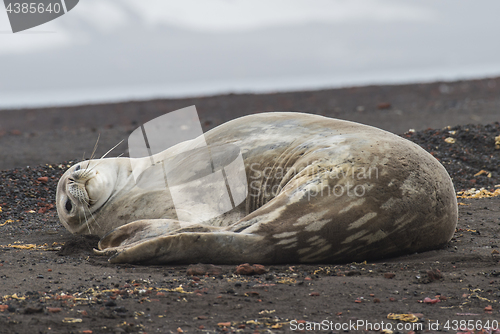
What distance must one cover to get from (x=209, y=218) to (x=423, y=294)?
2010 millimetres

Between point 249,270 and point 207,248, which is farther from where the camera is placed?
point 207,248

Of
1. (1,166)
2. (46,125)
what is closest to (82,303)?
(1,166)

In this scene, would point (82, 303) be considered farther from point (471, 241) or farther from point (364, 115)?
point (364, 115)

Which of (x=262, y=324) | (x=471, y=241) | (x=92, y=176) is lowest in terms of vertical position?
(x=471, y=241)

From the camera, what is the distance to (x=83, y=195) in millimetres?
5180

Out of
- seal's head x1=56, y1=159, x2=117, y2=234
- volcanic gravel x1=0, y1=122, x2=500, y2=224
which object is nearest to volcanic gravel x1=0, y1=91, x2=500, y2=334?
seal's head x1=56, y1=159, x2=117, y2=234

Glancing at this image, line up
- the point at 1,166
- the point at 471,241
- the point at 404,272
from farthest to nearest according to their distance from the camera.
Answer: the point at 1,166 → the point at 471,241 → the point at 404,272

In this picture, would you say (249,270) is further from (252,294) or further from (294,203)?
(294,203)

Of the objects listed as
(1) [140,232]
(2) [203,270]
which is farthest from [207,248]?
(1) [140,232]

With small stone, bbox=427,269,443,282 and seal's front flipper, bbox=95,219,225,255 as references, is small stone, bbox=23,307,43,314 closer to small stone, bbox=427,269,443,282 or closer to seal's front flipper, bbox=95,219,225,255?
seal's front flipper, bbox=95,219,225,255

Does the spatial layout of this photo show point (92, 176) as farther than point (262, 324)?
Yes

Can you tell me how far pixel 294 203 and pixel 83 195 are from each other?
7.20 ft

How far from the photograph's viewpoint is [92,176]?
5312 millimetres

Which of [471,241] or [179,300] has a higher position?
[179,300]
